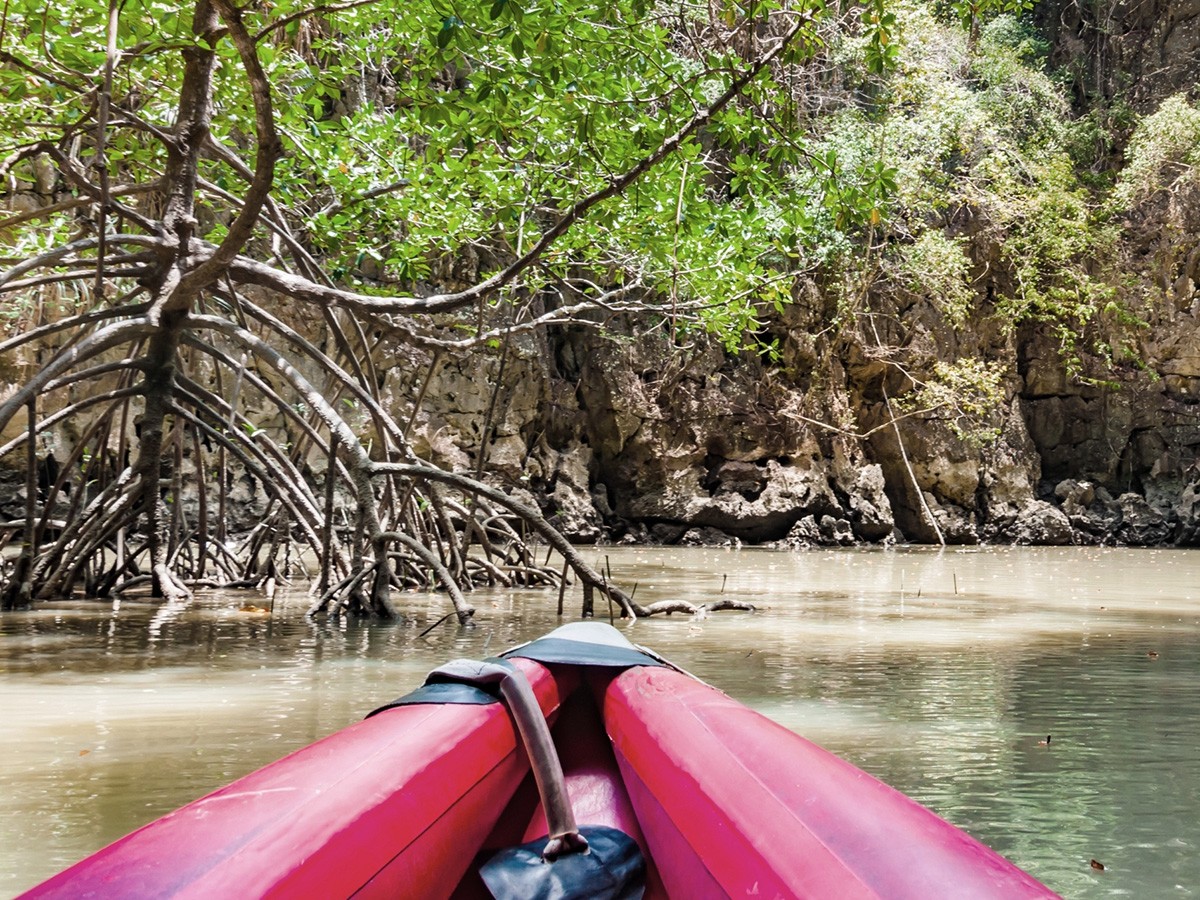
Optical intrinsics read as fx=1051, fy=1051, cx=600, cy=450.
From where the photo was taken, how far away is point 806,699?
363 cm

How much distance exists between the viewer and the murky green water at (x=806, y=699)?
225cm

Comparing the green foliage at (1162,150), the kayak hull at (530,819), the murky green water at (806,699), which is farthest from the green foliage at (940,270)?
the kayak hull at (530,819)

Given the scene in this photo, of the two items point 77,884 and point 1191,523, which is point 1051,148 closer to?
point 1191,523

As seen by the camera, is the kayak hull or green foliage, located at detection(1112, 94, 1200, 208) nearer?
the kayak hull

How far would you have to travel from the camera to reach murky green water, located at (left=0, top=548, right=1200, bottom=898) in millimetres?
2250

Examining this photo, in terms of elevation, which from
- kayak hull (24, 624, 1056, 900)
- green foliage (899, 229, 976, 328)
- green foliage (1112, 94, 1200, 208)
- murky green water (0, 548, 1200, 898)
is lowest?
murky green water (0, 548, 1200, 898)

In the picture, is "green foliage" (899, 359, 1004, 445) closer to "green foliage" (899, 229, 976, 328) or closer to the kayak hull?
"green foliage" (899, 229, 976, 328)

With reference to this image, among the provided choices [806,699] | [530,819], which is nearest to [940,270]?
[806,699]

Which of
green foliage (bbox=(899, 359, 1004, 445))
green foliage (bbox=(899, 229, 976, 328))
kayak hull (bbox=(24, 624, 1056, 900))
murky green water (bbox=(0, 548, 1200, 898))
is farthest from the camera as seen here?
green foliage (bbox=(899, 229, 976, 328))

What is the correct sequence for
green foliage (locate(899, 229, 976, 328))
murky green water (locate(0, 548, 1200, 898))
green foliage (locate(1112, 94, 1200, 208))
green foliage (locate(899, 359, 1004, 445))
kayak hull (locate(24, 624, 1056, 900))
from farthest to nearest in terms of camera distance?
green foliage (locate(1112, 94, 1200, 208)), green foliage (locate(899, 229, 976, 328)), green foliage (locate(899, 359, 1004, 445)), murky green water (locate(0, 548, 1200, 898)), kayak hull (locate(24, 624, 1056, 900))

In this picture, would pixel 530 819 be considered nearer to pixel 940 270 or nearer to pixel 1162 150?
pixel 940 270

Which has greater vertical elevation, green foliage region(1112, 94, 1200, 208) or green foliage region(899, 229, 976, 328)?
green foliage region(1112, 94, 1200, 208)

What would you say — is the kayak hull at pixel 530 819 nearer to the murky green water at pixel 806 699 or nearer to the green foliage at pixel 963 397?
the murky green water at pixel 806 699

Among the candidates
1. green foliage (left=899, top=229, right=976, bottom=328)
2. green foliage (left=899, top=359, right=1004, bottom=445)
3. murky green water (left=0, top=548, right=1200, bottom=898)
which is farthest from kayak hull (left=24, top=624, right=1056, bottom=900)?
green foliage (left=899, top=229, right=976, bottom=328)
